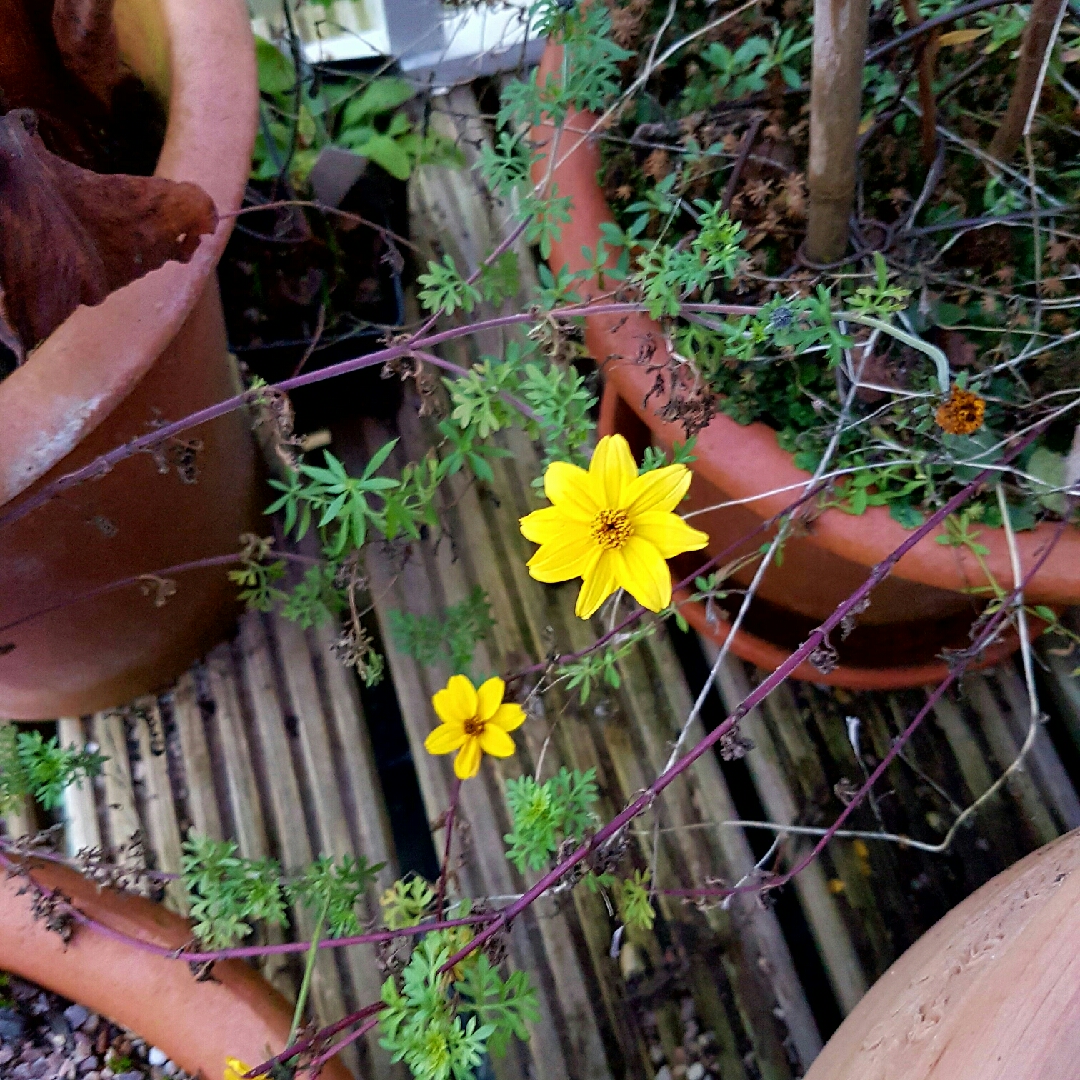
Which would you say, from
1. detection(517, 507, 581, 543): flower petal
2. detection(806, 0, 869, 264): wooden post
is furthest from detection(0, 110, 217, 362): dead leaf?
detection(806, 0, 869, 264): wooden post

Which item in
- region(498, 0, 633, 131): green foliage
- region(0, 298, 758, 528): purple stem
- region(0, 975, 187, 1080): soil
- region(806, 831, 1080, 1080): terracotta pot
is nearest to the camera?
region(806, 831, 1080, 1080): terracotta pot

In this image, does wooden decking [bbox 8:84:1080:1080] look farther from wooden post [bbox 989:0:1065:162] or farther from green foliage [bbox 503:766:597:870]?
wooden post [bbox 989:0:1065:162]

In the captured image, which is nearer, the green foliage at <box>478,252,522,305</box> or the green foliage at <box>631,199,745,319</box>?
the green foliage at <box>631,199,745,319</box>

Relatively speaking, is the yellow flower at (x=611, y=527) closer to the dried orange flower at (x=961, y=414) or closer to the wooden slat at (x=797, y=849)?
the dried orange flower at (x=961, y=414)

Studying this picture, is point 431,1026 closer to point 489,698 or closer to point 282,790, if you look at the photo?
point 489,698

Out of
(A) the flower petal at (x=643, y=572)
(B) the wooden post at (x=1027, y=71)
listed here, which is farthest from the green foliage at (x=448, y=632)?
(B) the wooden post at (x=1027, y=71)

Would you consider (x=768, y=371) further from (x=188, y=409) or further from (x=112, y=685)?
(x=112, y=685)
